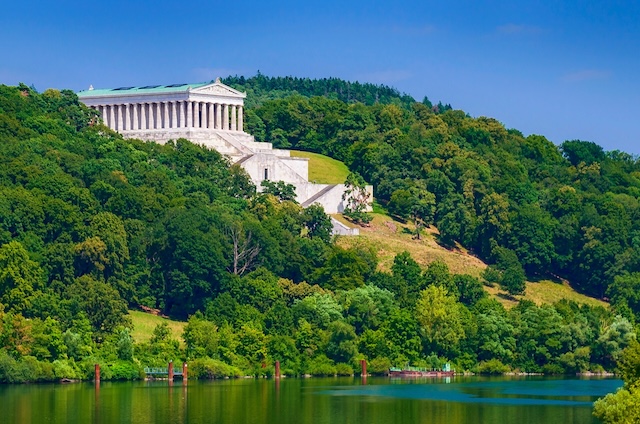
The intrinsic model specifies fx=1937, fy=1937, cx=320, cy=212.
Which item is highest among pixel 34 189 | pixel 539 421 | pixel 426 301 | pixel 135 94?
pixel 135 94

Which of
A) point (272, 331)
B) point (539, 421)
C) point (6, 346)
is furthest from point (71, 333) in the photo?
point (539, 421)

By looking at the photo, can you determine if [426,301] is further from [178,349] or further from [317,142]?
[317,142]

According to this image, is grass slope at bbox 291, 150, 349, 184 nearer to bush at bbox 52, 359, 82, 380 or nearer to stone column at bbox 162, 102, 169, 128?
stone column at bbox 162, 102, 169, 128

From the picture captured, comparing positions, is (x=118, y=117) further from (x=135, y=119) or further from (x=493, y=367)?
(x=493, y=367)

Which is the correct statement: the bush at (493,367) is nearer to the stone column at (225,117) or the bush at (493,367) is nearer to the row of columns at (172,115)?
the row of columns at (172,115)

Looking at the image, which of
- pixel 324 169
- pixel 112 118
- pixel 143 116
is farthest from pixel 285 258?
pixel 112 118
